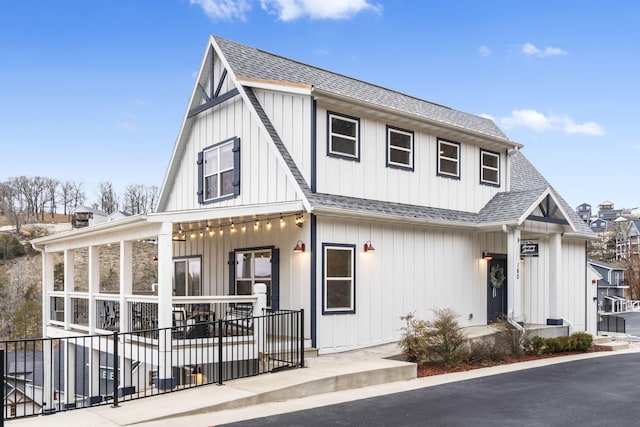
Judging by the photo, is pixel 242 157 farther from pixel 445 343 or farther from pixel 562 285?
pixel 562 285

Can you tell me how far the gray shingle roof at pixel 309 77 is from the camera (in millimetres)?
15188

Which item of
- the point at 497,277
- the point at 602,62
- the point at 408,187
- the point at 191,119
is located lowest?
the point at 497,277

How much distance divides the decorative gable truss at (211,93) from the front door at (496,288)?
8968 millimetres

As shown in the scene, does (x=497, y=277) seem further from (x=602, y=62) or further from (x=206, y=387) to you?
(x=602, y=62)

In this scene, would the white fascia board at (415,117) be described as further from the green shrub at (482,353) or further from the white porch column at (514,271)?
the green shrub at (482,353)

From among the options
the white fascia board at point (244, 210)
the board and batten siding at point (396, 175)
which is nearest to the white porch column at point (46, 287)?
the white fascia board at point (244, 210)

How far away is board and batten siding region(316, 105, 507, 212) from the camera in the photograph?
1348 cm

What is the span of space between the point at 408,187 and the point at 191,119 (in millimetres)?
7004

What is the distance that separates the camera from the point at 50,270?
18188mm

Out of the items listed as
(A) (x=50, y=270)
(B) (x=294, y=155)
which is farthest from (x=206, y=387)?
(A) (x=50, y=270)

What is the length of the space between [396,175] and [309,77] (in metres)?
3.72

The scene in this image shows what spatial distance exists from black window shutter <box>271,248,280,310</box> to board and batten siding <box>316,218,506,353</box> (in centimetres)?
152

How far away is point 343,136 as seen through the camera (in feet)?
45.4

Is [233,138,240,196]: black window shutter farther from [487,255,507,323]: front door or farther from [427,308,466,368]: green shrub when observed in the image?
[487,255,507,323]: front door
